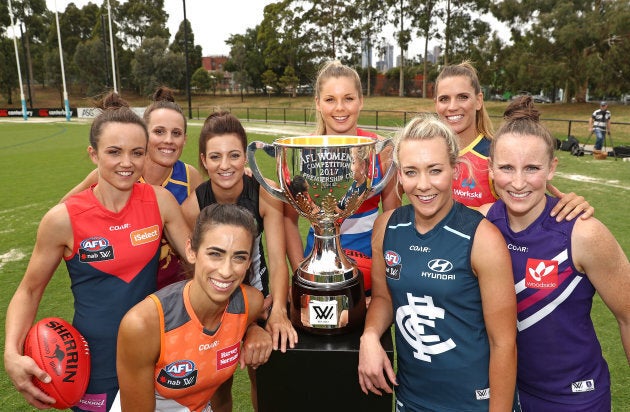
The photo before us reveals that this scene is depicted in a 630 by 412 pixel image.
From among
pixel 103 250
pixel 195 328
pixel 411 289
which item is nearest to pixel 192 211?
pixel 103 250

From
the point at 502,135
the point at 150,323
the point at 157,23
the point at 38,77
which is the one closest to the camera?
the point at 150,323

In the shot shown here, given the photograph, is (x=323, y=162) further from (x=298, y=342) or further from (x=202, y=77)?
(x=202, y=77)

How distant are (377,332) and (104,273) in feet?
3.71

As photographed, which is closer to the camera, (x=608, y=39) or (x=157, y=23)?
(x=608, y=39)

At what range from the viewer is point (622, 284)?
169 cm

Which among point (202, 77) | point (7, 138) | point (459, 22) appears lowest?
point (7, 138)

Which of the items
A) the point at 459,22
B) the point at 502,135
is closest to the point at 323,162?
the point at 502,135

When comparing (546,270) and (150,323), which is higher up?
(546,270)

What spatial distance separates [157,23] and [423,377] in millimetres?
66116

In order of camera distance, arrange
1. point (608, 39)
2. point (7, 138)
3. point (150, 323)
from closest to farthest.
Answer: point (150, 323) → point (7, 138) → point (608, 39)

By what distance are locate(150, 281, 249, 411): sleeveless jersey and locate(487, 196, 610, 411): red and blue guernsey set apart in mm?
1053

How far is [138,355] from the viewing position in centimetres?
168

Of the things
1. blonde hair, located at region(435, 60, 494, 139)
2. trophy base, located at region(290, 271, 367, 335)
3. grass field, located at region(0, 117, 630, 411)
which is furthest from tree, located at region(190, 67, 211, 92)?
trophy base, located at region(290, 271, 367, 335)

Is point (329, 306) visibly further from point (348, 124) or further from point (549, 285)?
point (348, 124)
